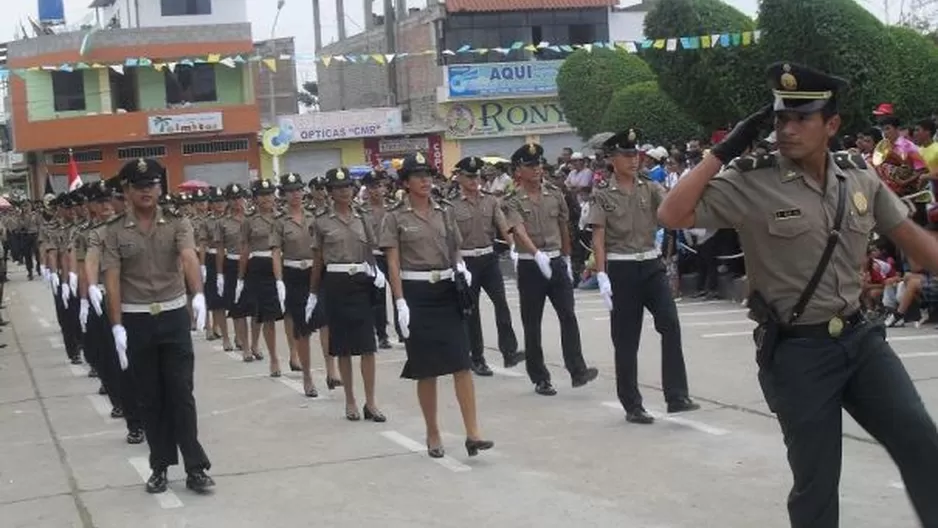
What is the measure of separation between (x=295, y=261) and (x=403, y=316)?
13.2 feet

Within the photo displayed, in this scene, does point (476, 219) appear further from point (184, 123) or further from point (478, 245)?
point (184, 123)

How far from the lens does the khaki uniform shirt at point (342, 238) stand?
11.1 metres

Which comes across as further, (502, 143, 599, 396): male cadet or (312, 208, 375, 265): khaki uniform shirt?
(502, 143, 599, 396): male cadet

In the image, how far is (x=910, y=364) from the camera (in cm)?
1126

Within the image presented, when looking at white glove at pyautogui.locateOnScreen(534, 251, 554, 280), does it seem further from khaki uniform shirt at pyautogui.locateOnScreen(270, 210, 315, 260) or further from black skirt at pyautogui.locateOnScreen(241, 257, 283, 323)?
Result: black skirt at pyautogui.locateOnScreen(241, 257, 283, 323)

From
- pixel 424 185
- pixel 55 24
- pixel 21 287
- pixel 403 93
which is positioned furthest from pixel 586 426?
pixel 55 24

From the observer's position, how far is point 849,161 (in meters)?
5.23

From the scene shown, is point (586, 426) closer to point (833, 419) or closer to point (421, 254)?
point (421, 254)

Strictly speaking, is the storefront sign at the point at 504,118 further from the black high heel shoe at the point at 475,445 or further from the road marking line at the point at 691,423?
the black high heel shoe at the point at 475,445

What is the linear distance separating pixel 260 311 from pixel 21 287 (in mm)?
23674

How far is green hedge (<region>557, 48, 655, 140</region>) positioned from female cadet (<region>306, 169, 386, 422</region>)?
21.0 metres

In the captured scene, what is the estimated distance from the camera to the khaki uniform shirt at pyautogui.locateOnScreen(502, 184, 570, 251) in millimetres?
11867

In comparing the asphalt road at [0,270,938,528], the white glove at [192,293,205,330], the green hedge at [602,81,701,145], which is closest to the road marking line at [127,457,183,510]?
the asphalt road at [0,270,938,528]

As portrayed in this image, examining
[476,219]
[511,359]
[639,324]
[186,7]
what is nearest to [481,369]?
[511,359]
